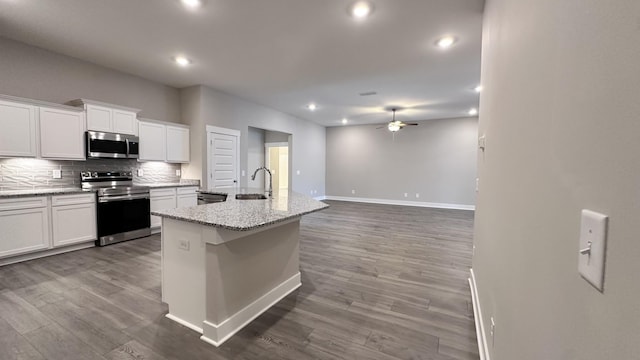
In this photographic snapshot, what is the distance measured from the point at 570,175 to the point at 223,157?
231 inches

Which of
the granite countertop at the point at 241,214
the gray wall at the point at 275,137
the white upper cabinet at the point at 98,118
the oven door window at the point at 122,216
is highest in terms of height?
the gray wall at the point at 275,137

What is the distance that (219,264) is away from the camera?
6.38 ft

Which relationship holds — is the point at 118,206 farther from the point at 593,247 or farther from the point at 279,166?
the point at 279,166

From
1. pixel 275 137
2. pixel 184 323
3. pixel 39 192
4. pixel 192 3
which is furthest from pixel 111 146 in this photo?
pixel 275 137

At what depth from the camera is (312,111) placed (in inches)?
296

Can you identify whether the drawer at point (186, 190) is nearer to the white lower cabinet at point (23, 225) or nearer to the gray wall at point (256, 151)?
the white lower cabinet at point (23, 225)

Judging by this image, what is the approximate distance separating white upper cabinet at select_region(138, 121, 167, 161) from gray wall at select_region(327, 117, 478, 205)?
6.12 meters

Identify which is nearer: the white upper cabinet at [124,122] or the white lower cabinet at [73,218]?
the white lower cabinet at [73,218]

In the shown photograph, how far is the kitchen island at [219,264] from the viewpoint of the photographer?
1931 mm

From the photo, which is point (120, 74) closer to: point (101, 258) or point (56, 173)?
point (56, 173)

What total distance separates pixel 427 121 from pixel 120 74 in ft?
25.9

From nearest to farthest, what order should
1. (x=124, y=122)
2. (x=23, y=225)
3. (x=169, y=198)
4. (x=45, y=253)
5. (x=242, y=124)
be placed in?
(x=23, y=225)
(x=45, y=253)
(x=124, y=122)
(x=169, y=198)
(x=242, y=124)

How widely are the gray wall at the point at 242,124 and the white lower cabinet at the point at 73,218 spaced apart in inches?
70.9

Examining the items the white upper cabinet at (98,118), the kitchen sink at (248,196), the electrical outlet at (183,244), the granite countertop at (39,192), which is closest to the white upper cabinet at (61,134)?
the white upper cabinet at (98,118)
